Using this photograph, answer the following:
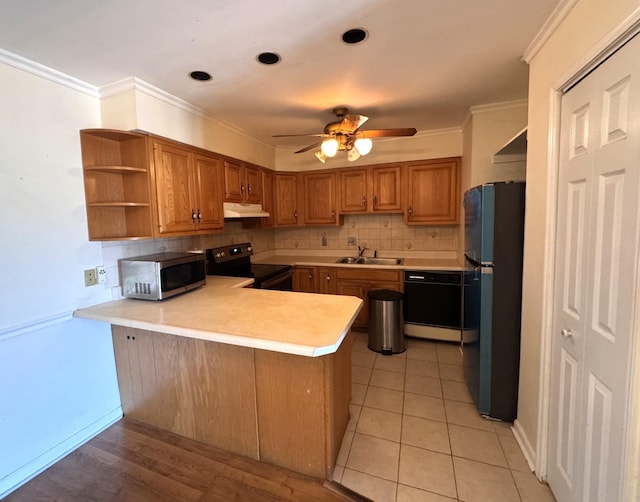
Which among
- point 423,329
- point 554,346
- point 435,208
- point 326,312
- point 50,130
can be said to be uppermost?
point 50,130

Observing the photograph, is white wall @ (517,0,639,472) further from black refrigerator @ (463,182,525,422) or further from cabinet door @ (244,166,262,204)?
cabinet door @ (244,166,262,204)

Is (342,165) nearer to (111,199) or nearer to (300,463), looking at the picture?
(111,199)

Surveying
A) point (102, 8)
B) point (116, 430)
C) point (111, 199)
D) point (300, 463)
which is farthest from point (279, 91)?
point (116, 430)

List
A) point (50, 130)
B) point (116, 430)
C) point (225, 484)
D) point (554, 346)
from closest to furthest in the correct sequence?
point (554, 346) → point (225, 484) → point (50, 130) → point (116, 430)

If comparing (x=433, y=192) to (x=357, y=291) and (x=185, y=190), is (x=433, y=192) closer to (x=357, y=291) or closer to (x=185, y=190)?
(x=357, y=291)

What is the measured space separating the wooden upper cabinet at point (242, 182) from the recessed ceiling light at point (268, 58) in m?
1.31

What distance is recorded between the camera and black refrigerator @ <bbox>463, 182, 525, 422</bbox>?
187cm

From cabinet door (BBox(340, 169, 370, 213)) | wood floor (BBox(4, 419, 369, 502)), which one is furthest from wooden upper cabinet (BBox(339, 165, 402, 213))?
wood floor (BBox(4, 419, 369, 502))

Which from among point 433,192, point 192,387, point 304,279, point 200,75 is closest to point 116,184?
point 200,75

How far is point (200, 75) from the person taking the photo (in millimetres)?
1925

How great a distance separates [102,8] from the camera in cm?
128

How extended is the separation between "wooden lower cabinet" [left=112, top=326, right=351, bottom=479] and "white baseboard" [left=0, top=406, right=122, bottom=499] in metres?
0.19

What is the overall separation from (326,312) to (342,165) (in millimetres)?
2603

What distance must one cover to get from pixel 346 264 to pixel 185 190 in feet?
6.42
